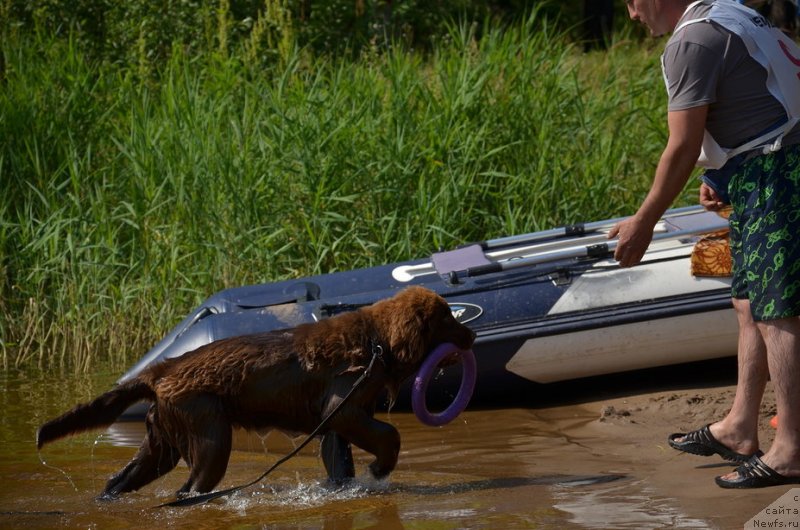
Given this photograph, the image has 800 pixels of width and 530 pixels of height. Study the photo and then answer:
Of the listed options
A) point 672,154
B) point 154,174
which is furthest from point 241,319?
point 672,154

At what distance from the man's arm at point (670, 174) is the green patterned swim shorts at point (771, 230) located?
0.23m

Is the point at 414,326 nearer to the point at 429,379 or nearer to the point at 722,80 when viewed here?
the point at 429,379

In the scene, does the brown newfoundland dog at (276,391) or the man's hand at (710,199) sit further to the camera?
the man's hand at (710,199)

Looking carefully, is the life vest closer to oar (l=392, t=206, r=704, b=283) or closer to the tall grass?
oar (l=392, t=206, r=704, b=283)

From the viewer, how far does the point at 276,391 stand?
16.3 ft

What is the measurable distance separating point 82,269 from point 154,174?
3.09 feet

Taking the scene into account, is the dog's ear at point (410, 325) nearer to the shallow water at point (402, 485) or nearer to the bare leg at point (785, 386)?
the shallow water at point (402, 485)

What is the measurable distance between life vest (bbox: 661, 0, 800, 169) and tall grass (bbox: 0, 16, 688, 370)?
13.8 ft

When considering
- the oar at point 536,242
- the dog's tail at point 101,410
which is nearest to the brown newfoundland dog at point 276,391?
the dog's tail at point 101,410

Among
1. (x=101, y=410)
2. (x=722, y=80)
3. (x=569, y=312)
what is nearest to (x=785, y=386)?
(x=722, y=80)

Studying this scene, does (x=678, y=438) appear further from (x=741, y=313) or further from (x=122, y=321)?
(x=122, y=321)

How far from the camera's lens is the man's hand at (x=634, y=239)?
4.55m

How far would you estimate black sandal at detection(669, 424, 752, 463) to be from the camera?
15.9ft

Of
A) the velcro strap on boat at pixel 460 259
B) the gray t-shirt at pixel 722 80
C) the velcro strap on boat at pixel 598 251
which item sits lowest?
the velcro strap on boat at pixel 460 259
